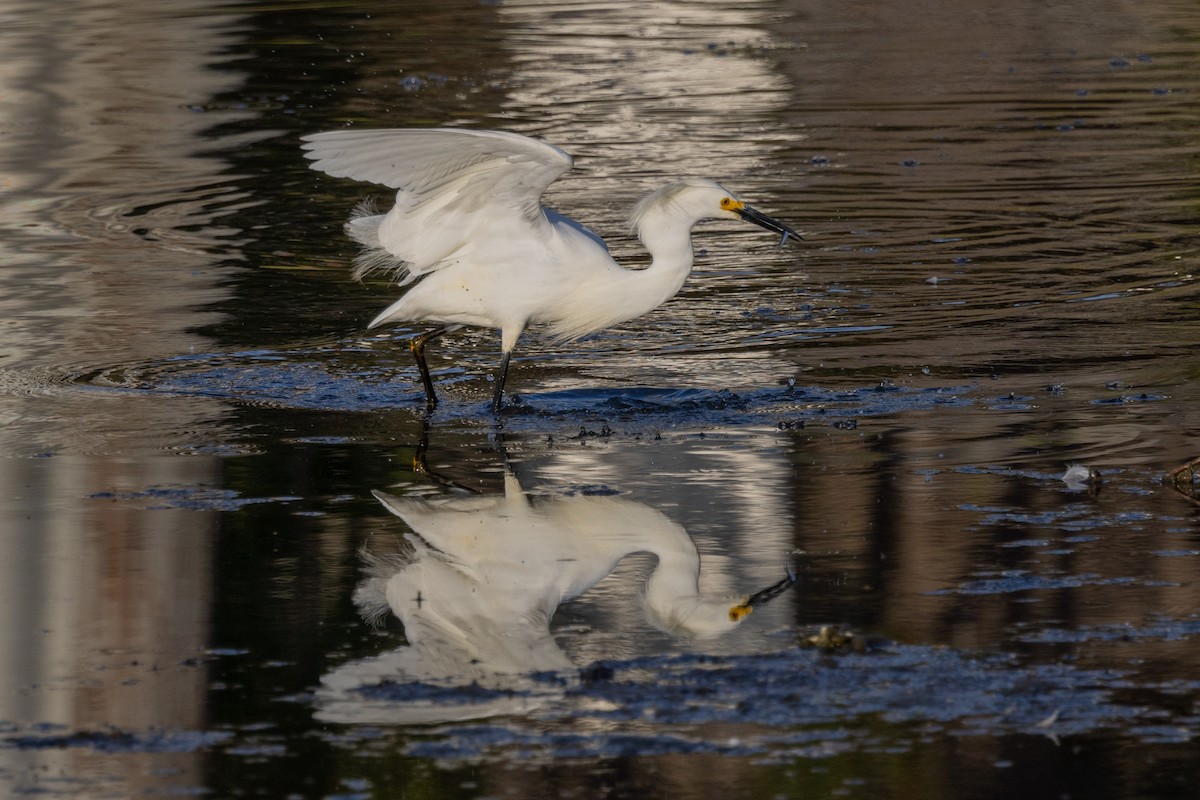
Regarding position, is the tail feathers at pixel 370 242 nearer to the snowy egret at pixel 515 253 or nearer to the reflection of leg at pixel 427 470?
the snowy egret at pixel 515 253

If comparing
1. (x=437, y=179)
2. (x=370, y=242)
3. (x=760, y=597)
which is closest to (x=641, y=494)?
(x=760, y=597)

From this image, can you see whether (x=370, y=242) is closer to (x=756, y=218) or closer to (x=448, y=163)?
(x=448, y=163)

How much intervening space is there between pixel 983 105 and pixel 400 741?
49.1 feet

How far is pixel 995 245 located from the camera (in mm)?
12461

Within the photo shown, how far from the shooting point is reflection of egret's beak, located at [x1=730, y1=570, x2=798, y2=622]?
5812 mm

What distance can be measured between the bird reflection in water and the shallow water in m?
0.02

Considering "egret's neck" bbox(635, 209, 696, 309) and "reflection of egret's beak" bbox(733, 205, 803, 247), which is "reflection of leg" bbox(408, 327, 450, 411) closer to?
"egret's neck" bbox(635, 209, 696, 309)

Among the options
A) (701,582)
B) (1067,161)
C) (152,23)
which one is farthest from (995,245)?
(152,23)

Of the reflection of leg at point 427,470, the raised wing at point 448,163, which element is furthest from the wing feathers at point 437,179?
the reflection of leg at point 427,470

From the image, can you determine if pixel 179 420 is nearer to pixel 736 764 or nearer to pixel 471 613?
pixel 471 613

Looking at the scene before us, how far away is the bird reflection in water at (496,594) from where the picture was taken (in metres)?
5.22

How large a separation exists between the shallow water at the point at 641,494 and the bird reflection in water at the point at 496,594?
0.02m

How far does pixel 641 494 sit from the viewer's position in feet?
23.6

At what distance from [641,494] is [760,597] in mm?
1338
